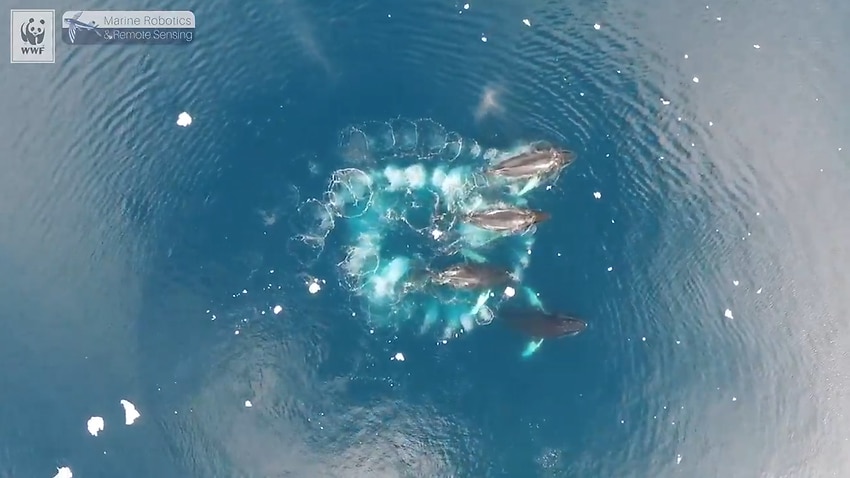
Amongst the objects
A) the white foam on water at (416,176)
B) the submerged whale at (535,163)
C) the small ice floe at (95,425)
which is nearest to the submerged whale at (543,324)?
the submerged whale at (535,163)

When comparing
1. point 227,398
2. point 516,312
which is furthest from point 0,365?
point 516,312

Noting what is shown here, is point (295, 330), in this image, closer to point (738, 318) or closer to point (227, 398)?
point (227, 398)

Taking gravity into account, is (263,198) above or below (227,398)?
above

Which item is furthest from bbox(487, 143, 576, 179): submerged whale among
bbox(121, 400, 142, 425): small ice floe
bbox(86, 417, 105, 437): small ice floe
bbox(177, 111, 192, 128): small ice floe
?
bbox(86, 417, 105, 437): small ice floe

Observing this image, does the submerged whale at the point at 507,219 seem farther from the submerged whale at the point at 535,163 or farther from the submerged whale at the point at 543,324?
the submerged whale at the point at 543,324

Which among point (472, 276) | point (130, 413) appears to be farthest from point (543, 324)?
point (130, 413)

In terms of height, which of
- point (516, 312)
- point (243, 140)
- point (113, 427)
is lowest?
point (113, 427)

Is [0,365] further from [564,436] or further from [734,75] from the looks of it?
[734,75]
